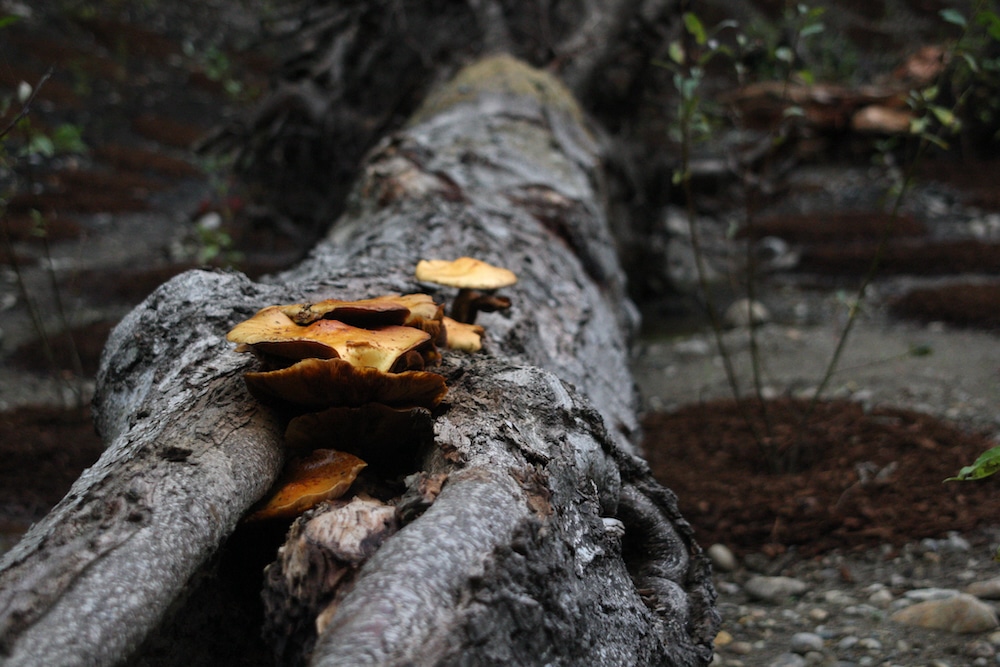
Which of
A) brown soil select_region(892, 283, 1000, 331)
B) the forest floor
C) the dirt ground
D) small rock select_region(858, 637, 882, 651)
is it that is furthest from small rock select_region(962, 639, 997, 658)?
brown soil select_region(892, 283, 1000, 331)

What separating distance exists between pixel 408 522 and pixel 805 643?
139cm

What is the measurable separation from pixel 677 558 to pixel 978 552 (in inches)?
52.6

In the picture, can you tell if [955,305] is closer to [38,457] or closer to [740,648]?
[740,648]

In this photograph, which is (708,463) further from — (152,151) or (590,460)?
(152,151)

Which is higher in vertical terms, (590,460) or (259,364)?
(259,364)

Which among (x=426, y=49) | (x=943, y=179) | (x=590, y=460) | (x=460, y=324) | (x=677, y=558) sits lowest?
(x=943, y=179)

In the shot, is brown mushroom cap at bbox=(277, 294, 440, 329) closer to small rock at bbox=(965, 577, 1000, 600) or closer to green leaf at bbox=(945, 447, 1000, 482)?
green leaf at bbox=(945, 447, 1000, 482)

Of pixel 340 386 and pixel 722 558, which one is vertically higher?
pixel 340 386

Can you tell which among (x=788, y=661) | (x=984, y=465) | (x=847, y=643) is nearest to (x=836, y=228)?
(x=847, y=643)

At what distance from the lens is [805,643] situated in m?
2.02

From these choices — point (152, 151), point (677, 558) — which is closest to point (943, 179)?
Answer: point (677, 558)

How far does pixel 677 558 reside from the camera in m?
1.67

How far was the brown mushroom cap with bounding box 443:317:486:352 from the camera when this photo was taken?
174 cm

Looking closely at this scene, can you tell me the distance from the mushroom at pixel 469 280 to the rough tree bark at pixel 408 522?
0.13 m
